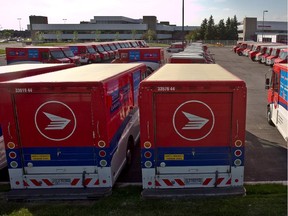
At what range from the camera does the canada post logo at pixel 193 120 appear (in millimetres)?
6480

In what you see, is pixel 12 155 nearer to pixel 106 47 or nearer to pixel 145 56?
pixel 145 56

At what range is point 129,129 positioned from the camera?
9.09 metres

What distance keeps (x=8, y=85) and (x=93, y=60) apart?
103ft

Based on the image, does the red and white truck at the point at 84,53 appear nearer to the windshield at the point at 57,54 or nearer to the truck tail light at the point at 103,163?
the windshield at the point at 57,54

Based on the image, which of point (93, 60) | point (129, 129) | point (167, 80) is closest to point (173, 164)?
point (167, 80)

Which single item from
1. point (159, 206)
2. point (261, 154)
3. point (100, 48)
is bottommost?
point (261, 154)

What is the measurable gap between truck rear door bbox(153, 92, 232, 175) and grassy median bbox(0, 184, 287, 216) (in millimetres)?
695

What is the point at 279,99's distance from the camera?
1096 cm

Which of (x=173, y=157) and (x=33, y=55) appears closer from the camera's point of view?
(x=173, y=157)

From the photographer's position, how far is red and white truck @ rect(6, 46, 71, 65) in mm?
28000

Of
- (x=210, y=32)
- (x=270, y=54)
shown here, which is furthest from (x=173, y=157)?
(x=210, y=32)

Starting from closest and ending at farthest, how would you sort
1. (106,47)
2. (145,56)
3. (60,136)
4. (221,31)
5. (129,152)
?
(60,136), (129,152), (145,56), (106,47), (221,31)

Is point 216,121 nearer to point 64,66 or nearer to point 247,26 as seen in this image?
point 64,66

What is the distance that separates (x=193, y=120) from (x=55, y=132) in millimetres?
3080
